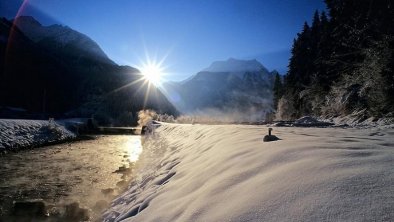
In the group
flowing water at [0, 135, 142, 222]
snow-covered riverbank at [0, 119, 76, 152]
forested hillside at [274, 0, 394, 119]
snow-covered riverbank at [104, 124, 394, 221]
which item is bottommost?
flowing water at [0, 135, 142, 222]

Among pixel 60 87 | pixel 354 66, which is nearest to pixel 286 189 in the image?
pixel 354 66

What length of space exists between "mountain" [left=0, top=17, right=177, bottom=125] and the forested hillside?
51.3m

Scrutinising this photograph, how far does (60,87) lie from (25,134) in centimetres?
8471

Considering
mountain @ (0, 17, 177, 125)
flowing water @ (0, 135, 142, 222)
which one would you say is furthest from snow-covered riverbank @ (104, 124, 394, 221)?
mountain @ (0, 17, 177, 125)

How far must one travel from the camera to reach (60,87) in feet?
319

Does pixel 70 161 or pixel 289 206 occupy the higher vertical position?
pixel 289 206

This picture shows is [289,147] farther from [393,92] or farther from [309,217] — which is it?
[393,92]

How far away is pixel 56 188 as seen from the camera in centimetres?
836

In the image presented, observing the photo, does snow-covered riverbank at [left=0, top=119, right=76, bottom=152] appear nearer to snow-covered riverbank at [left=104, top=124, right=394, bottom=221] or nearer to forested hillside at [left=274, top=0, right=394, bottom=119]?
snow-covered riverbank at [left=104, top=124, right=394, bottom=221]

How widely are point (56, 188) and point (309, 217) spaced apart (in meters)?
8.20

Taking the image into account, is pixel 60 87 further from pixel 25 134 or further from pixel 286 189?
pixel 286 189

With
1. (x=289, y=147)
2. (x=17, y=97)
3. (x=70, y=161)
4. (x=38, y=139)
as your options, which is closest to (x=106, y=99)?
(x=17, y=97)

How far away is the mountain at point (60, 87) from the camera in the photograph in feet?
263

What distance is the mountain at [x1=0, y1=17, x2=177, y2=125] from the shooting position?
80312 mm
